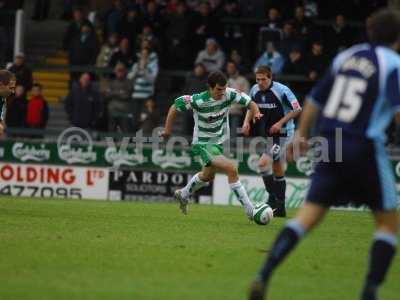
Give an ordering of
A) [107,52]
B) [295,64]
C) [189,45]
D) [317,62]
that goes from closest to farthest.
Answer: [317,62]
[295,64]
[189,45]
[107,52]

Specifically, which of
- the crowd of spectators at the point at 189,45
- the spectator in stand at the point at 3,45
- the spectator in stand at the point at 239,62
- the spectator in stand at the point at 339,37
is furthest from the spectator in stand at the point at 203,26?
the spectator in stand at the point at 3,45

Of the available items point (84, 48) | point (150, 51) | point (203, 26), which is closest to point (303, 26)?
point (203, 26)

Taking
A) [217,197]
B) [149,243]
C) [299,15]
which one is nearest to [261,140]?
[217,197]

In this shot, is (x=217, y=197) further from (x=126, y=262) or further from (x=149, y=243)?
(x=126, y=262)

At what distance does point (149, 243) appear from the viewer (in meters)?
11.5

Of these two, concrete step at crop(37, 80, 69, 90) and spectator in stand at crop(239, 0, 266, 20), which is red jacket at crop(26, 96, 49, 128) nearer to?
concrete step at crop(37, 80, 69, 90)

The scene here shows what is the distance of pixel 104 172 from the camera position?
22.1 meters

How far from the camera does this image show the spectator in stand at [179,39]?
78.6 ft

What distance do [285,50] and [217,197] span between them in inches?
141

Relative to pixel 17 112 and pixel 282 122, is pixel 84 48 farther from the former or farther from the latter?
pixel 282 122

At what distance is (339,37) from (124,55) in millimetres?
4876

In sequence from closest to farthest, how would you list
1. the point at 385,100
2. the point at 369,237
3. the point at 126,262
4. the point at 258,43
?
1. the point at 385,100
2. the point at 126,262
3. the point at 369,237
4. the point at 258,43

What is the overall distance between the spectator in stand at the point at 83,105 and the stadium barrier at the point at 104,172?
97 cm

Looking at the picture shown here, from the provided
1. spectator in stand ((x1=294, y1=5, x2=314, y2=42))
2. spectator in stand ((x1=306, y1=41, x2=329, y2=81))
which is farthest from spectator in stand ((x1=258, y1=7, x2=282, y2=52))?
spectator in stand ((x1=306, y1=41, x2=329, y2=81))
